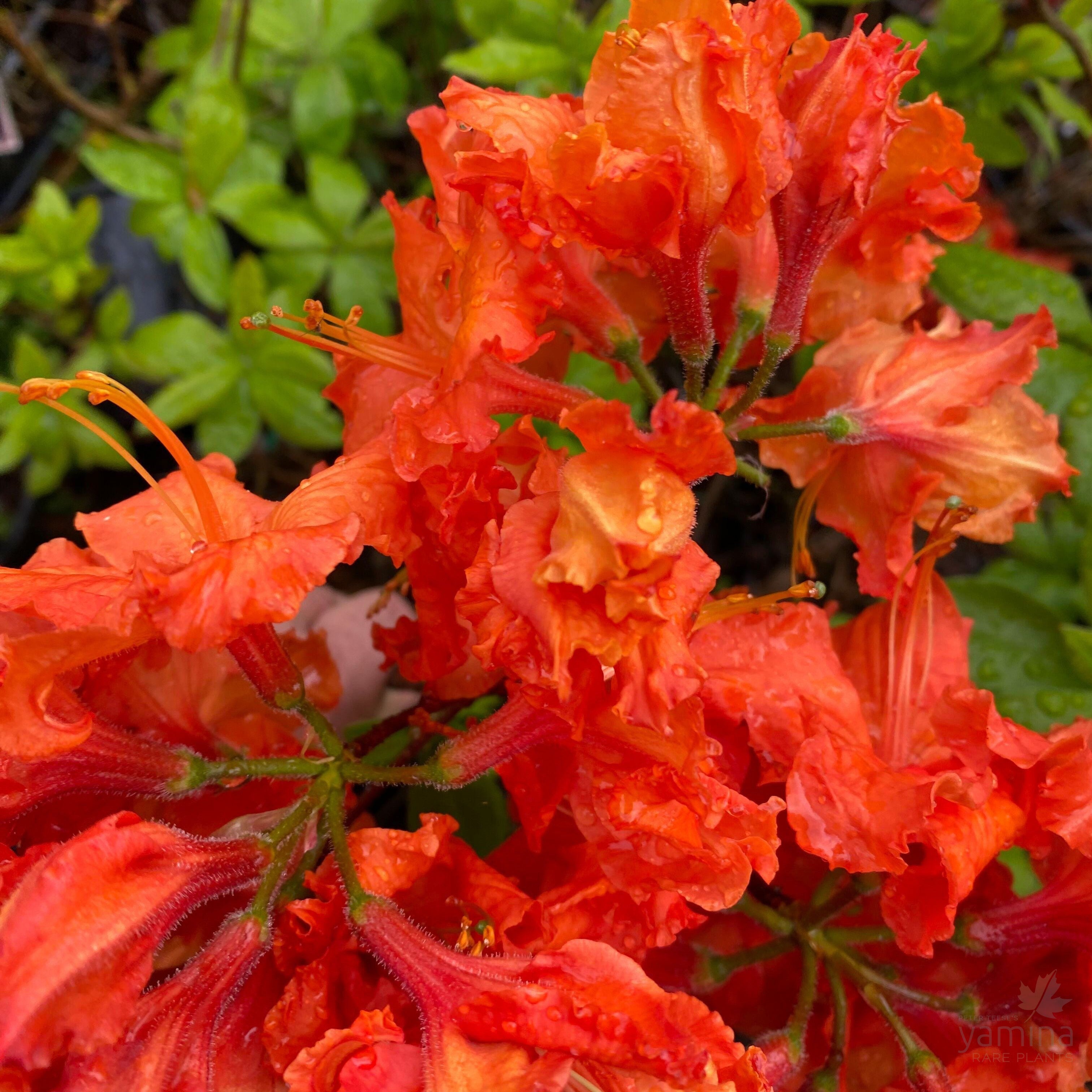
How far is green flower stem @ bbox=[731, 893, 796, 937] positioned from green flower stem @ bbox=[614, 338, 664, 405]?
48cm

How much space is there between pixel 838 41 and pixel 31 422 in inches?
53.2

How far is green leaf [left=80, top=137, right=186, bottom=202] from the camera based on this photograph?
170cm

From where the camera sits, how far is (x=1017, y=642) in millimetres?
1385

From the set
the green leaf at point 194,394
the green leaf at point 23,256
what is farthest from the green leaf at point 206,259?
the green leaf at point 23,256

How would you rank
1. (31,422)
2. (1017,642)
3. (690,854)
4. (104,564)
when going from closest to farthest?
(690,854) → (104,564) → (1017,642) → (31,422)

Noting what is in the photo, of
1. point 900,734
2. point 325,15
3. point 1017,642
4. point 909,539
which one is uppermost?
point 325,15

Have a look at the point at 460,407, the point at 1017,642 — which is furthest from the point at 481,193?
the point at 1017,642

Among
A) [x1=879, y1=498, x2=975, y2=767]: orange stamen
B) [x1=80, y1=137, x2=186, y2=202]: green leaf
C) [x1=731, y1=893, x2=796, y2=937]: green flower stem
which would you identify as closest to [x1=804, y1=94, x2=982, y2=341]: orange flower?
[x1=879, y1=498, x2=975, y2=767]: orange stamen

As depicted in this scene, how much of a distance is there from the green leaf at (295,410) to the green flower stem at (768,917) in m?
0.97

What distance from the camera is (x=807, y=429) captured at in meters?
0.97

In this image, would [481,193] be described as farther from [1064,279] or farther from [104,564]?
[1064,279]

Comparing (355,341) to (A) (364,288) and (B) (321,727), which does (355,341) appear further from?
(A) (364,288)

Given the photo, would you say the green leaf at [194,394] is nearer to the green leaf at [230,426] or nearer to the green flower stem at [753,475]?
the green leaf at [230,426]

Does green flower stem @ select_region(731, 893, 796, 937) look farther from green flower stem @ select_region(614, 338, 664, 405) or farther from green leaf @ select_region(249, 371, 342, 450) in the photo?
green leaf @ select_region(249, 371, 342, 450)
